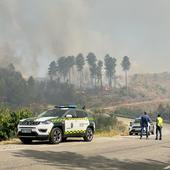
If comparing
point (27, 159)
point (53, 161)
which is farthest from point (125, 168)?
point (27, 159)

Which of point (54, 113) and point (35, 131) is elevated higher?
point (54, 113)

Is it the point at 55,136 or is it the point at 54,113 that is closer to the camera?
the point at 55,136

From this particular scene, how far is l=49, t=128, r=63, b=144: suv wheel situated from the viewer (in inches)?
760

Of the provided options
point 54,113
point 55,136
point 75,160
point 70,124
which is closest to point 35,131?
point 55,136

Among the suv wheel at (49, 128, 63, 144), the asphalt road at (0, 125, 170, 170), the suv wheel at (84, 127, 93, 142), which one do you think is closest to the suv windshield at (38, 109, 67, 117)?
the suv wheel at (49, 128, 63, 144)

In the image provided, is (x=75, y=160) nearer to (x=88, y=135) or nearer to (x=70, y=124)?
(x=70, y=124)

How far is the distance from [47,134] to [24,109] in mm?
5227

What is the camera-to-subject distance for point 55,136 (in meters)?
19.6

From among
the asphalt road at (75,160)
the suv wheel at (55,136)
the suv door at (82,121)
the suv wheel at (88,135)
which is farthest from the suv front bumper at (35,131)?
the suv wheel at (88,135)

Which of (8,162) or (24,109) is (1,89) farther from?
(8,162)

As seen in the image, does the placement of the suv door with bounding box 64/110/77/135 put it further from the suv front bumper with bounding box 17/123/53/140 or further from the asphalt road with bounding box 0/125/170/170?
the asphalt road with bounding box 0/125/170/170

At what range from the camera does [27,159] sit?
13.4m

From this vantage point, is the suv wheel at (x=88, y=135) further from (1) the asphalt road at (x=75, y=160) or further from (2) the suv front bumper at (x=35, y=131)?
(1) the asphalt road at (x=75, y=160)

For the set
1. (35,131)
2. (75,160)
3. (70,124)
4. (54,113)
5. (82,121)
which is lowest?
(75,160)
